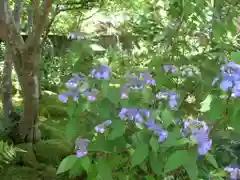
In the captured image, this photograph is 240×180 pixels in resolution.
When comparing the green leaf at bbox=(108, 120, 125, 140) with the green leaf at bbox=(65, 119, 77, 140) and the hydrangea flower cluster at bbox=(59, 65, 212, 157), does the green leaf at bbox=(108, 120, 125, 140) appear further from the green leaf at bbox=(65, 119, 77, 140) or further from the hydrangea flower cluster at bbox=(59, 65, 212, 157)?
the green leaf at bbox=(65, 119, 77, 140)

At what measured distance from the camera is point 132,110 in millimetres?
1636

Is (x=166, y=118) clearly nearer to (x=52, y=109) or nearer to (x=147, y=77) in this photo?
(x=147, y=77)

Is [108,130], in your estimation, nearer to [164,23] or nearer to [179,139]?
[179,139]

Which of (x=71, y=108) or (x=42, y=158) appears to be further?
(x=42, y=158)

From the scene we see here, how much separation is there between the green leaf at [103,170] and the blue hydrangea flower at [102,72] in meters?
0.38

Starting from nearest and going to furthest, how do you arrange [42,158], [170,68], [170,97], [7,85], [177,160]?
[177,160] → [170,97] → [170,68] → [42,158] → [7,85]

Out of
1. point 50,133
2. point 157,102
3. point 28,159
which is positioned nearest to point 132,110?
point 157,102

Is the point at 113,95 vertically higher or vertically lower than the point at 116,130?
higher

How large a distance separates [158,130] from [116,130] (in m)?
0.18

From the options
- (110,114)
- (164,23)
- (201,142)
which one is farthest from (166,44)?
(201,142)

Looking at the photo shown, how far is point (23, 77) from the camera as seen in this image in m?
3.08

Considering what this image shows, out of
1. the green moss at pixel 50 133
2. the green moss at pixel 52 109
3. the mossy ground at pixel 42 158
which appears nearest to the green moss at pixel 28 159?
the mossy ground at pixel 42 158

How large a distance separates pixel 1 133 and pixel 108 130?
212cm

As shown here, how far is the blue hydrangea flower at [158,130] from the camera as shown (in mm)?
1561
